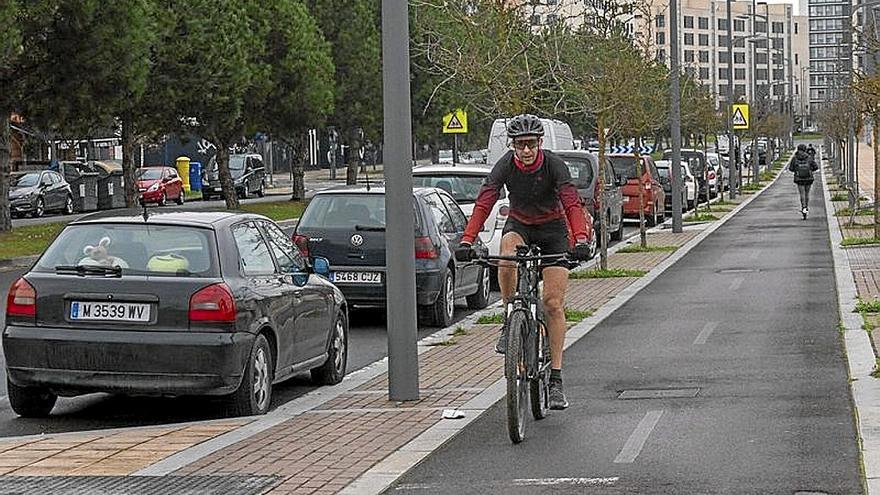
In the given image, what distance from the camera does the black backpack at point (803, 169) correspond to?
38.5 metres

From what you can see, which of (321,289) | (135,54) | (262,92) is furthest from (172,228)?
(262,92)

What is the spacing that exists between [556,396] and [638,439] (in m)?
0.95

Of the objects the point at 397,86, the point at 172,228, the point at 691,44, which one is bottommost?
the point at 172,228

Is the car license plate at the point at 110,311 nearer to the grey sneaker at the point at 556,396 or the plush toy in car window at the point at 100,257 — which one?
the plush toy in car window at the point at 100,257

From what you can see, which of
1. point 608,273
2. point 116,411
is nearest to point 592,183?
point 608,273

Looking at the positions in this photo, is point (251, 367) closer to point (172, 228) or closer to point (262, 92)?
point (172, 228)

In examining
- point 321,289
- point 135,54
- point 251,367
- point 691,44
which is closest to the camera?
point 251,367

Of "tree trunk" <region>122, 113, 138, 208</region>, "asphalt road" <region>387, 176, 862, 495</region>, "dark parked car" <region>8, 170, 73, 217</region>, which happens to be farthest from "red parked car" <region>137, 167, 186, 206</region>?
"asphalt road" <region>387, 176, 862, 495</region>

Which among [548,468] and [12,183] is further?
[12,183]

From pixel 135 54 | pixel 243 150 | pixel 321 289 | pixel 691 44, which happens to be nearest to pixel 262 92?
pixel 135 54

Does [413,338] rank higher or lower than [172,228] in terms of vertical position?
lower

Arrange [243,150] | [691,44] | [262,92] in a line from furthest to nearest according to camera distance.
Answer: [691,44]
[243,150]
[262,92]

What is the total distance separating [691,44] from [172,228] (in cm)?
16387

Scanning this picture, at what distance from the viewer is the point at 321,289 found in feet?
41.5
